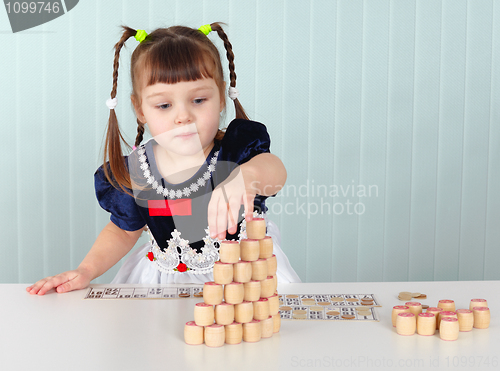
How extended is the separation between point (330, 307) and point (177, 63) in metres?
0.62

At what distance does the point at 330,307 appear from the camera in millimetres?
842

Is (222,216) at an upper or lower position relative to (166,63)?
lower

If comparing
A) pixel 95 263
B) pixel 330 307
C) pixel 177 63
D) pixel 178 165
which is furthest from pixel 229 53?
pixel 330 307

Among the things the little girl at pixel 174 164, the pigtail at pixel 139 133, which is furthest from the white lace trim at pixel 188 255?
the pigtail at pixel 139 133

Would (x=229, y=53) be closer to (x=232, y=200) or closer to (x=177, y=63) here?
(x=177, y=63)

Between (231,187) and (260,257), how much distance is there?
11cm

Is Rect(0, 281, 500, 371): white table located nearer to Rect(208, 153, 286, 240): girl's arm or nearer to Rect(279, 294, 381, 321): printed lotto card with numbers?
Rect(279, 294, 381, 321): printed lotto card with numbers

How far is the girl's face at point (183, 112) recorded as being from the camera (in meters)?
1.11

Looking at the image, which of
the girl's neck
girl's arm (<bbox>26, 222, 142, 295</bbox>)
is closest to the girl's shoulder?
the girl's neck

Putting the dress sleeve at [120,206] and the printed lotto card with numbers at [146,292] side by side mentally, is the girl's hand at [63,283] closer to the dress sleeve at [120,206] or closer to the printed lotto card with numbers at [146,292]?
the printed lotto card with numbers at [146,292]

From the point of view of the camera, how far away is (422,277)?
7.29ft

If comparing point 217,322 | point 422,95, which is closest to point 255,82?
point 422,95

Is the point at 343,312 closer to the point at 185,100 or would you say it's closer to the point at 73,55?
the point at 185,100

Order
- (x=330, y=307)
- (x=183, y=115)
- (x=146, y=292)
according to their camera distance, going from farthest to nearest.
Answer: (x=183, y=115), (x=146, y=292), (x=330, y=307)
